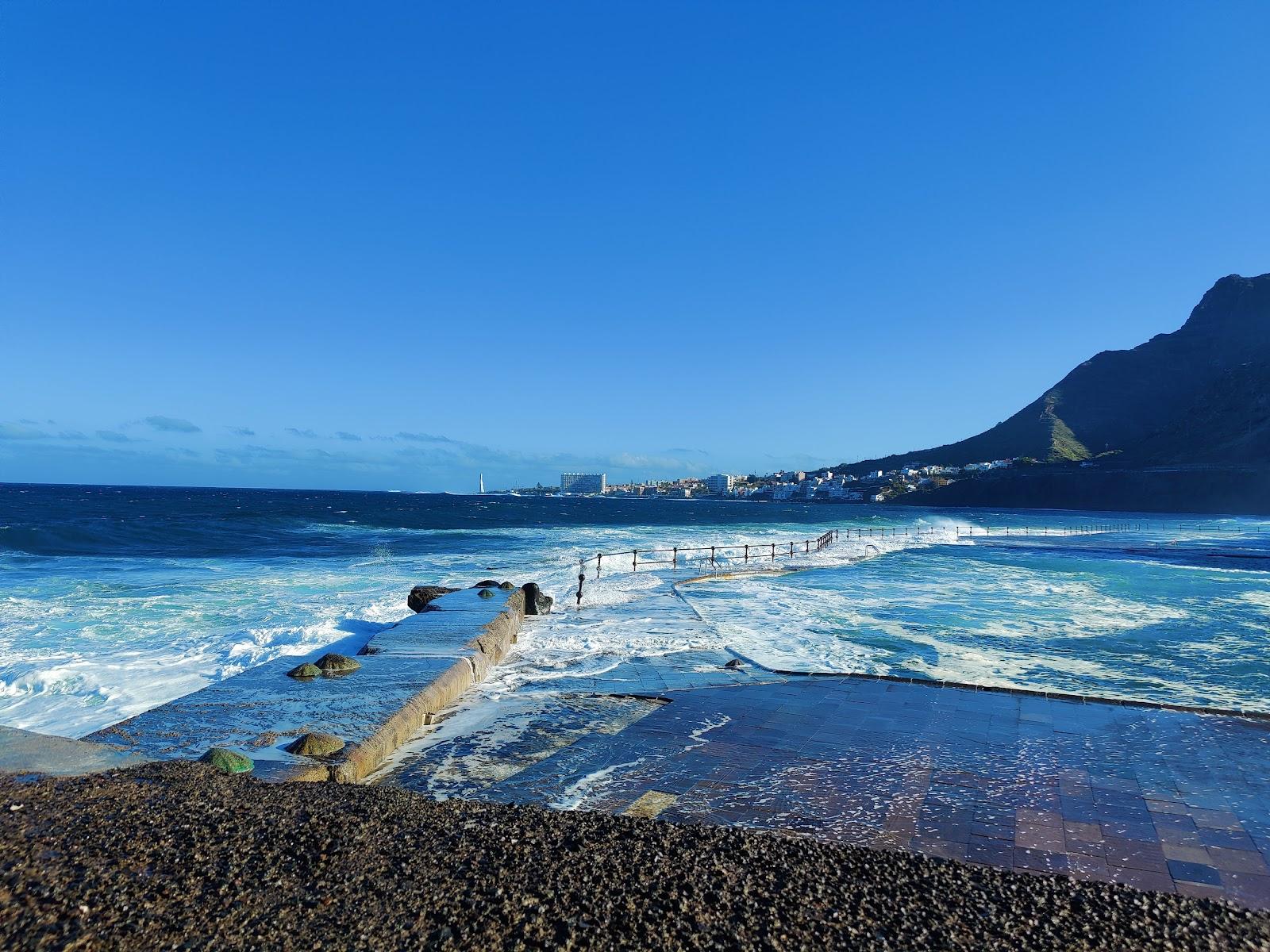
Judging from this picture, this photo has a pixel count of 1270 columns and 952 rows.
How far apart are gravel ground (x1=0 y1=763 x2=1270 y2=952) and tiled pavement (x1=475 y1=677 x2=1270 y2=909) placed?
26.8 inches

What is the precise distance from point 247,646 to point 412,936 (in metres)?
10.6

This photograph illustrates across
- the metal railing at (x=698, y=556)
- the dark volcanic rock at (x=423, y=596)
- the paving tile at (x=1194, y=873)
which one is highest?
the dark volcanic rock at (x=423, y=596)

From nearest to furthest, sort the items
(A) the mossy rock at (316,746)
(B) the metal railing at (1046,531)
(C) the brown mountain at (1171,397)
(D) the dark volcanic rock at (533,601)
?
(A) the mossy rock at (316,746), (D) the dark volcanic rock at (533,601), (B) the metal railing at (1046,531), (C) the brown mountain at (1171,397)

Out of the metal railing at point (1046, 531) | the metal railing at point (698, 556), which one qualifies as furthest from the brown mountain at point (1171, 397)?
the metal railing at point (698, 556)

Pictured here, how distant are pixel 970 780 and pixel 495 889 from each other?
3893mm

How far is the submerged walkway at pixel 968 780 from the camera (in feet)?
14.6

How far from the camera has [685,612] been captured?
49.4 feet

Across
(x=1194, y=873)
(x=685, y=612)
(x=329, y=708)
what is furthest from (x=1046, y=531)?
(x=329, y=708)

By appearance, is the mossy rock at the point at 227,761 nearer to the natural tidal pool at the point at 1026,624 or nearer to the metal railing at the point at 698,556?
the natural tidal pool at the point at 1026,624

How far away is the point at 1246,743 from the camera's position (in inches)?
262

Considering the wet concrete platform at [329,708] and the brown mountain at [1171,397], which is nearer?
the wet concrete platform at [329,708]

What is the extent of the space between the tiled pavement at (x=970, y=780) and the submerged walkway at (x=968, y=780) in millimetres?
17

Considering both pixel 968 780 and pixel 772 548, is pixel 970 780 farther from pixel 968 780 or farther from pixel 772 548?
pixel 772 548

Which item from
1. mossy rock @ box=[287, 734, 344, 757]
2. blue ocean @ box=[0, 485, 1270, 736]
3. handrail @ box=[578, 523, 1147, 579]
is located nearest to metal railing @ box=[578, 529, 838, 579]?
Result: handrail @ box=[578, 523, 1147, 579]
